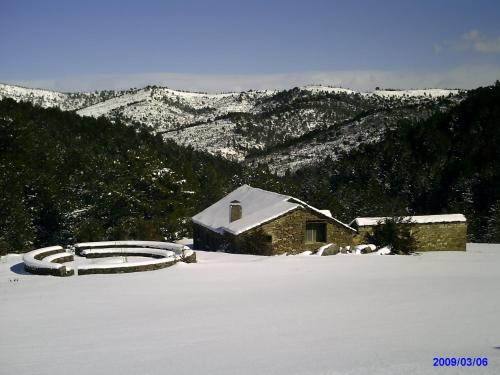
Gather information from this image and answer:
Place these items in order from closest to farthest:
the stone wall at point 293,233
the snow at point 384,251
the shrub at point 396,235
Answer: the snow at point 384,251
the shrub at point 396,235
the stone wall at point 293,233

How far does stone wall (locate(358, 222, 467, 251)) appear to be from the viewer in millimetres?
27062

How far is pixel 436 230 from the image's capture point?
2734 cm

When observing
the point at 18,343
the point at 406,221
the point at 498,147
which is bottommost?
the point at 18,343

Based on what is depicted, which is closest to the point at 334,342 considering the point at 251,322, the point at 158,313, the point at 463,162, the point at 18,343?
the point at 251,322

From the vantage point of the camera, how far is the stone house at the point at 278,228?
25875mm

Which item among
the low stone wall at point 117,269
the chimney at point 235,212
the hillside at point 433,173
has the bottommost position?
the low stone wall at point 117,269

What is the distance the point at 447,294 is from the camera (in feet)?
37.7

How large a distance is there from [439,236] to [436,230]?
0.42 m

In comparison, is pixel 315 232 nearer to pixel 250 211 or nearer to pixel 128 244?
pixel 250 211

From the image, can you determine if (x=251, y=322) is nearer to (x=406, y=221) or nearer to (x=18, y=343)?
(x=18, y=343)

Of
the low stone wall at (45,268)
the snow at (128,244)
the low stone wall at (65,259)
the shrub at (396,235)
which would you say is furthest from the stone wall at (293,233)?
the low stone wall at (45,268)

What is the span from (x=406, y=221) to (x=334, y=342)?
20.0 meters
